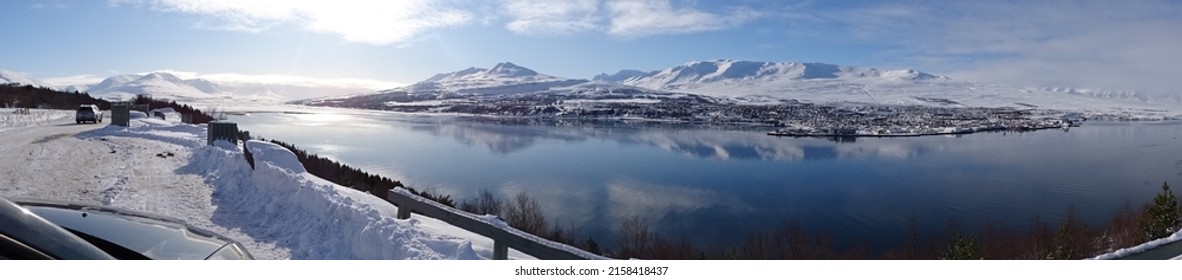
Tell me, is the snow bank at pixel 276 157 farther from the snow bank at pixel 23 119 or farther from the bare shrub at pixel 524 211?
the snow bank at pixel 23 119

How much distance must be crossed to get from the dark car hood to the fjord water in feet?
26.9

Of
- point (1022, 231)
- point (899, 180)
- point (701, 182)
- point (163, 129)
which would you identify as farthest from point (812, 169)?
point (163, 129)

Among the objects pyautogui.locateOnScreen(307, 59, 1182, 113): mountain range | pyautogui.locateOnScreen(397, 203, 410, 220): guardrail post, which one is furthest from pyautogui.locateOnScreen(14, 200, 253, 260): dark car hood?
pyautogui.locateOnScreen(307, 59, 1182, 113): mountain range

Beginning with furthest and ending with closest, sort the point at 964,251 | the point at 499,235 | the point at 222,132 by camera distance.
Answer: the point at 222,132 < the point at 964,251 < the point at 499,235

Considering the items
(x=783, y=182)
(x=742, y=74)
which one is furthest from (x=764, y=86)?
(x=783, y=182)

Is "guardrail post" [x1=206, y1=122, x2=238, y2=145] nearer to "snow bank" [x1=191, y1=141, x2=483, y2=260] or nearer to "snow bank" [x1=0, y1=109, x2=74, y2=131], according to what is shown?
"snow bank" [x1=191, y1=141, x2=483, y2=260]

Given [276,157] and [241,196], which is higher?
[276,157]

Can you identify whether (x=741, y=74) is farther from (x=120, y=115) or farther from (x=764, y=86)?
(x=120, y=115)

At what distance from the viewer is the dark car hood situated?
1812 millimetres

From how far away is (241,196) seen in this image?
588 cm

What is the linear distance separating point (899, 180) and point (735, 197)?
833 centimetres

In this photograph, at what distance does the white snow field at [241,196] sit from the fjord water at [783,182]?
17.7 ft

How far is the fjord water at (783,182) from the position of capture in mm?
11992

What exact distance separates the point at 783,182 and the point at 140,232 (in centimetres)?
1831
